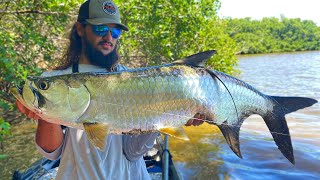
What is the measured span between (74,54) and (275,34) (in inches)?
2777

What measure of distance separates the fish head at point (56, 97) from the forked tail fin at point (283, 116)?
4.12ft

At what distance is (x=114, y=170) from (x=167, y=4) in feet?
26.6

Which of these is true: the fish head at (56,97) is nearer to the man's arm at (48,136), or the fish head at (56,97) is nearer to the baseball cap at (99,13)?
the man's arm at (48,136)

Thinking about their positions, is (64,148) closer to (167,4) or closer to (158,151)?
(158,151)

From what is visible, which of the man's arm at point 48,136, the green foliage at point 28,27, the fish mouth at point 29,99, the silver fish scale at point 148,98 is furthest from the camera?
the green foliage at point 28,27

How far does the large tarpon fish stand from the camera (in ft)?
6.35

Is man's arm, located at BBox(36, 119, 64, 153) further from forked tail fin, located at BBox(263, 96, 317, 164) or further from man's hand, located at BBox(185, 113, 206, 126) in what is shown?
forked tail fin, located at BBox(263, 96, 317, 164)

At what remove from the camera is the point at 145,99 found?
6.93 ft

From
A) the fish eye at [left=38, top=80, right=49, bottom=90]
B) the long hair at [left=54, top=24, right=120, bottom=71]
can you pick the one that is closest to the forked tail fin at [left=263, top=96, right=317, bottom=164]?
the long hair at [left=54, top=24, right=120, bottom=71]

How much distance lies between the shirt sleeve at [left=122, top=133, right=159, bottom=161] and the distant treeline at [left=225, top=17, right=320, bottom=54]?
60.0 m

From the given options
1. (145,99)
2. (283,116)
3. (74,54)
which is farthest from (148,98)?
(283,116)

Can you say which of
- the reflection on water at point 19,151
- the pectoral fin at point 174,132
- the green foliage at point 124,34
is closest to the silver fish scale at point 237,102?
the pectoral fin at point 174,132

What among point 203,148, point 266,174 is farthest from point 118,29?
point 203,148

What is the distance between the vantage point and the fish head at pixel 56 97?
1.88 metres
